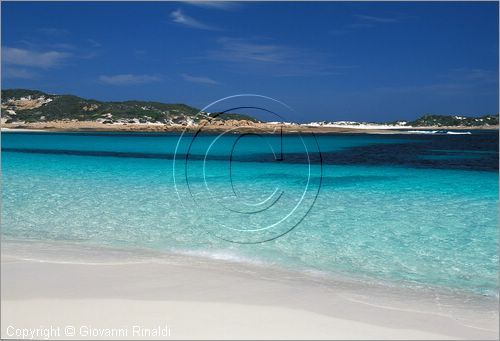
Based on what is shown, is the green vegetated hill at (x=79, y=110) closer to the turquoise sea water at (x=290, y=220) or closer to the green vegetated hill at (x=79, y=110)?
the green vegetated hill at (x=79, y=110)

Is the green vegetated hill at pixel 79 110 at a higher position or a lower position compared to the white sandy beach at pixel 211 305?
higher

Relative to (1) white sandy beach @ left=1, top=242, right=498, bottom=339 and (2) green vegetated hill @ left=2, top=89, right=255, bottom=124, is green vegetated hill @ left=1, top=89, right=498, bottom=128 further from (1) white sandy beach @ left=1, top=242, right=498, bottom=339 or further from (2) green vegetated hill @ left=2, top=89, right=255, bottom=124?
(1) white sandy beach @ left=1, top=242, right=498, bottom=339

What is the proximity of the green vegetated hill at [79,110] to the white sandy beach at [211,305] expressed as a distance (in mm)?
86596

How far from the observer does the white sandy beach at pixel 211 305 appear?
4.07 metres

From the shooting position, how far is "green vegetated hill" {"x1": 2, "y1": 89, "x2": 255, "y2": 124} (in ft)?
328

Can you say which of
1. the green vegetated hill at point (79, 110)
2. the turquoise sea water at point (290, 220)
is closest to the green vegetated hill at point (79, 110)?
the green vegetated hill at point (79, 110)

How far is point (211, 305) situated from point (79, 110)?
111512 mm

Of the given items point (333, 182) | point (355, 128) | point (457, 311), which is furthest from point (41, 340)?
point (355, 128)

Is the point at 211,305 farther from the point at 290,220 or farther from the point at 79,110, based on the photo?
the point at 79,110

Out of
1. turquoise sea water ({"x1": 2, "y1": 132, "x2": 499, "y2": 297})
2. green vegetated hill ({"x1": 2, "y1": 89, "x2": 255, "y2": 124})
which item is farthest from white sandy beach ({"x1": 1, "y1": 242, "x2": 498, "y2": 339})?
green vegetated hill ({"x1": 2, "y1": 89, "x2": 255, "y2": 124})

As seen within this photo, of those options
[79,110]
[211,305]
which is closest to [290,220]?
[211,305]

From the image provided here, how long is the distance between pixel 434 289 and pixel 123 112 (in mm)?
105996

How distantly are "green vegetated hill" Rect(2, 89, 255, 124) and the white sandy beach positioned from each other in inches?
3409

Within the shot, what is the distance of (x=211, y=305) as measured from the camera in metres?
4.62
